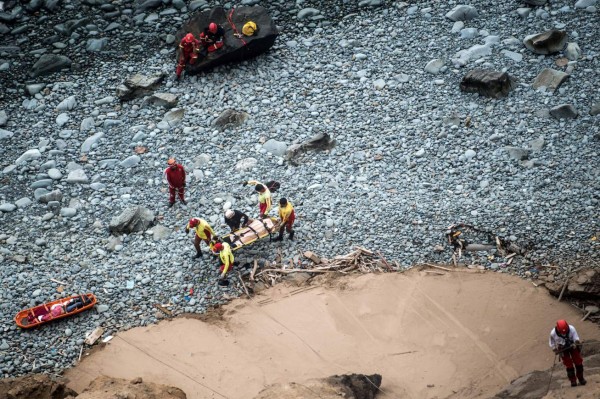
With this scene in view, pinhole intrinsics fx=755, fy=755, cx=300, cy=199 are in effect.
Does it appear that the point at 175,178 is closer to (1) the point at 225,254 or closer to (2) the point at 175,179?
(2) the point at 175,179

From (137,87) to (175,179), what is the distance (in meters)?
4.93

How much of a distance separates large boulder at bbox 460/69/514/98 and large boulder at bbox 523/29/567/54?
149 cm

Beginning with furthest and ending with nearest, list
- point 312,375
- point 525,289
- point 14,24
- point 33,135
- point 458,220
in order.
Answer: point 14,24 → point 33,135 → point 458,220 → point 525,289 → point 312,375

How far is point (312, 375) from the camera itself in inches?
544

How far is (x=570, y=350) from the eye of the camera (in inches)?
461

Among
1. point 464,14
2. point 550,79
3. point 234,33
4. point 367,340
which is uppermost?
point 234,33

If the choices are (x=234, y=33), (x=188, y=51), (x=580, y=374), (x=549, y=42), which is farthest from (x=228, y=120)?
(x=580, y=374)

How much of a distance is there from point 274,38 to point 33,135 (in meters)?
7.17

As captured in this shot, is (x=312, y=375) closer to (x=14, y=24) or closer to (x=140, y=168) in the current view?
(x=140, y=168)

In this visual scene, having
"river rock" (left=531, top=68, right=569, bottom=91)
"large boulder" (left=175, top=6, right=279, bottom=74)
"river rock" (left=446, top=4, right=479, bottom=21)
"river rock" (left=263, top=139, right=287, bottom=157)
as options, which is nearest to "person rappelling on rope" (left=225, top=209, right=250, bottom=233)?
"river rock" (left=263, top=139, right=287, bottom=157)

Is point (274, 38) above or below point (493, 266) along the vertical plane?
above

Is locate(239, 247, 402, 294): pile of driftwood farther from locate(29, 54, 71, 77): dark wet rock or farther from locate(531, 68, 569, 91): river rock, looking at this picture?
locate(29, 54, 71, 77): dark wet rock

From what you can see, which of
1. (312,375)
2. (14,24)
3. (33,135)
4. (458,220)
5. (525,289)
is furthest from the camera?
(14,24)

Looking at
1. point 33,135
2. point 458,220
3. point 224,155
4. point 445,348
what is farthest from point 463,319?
point 33,135
